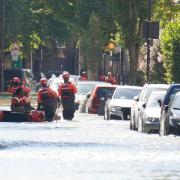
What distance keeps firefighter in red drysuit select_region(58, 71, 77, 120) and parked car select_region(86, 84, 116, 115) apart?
29.1 feet

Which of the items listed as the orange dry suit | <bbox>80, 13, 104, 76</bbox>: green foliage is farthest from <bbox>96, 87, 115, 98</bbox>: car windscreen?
<bbox>80, 13, 104, 76</bbox>: green foliage

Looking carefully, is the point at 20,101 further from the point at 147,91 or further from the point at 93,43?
the point at 93,43

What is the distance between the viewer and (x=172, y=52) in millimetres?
52688

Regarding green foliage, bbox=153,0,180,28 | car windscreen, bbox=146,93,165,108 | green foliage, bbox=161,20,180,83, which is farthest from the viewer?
green foliage, bbox=153,0,180,28

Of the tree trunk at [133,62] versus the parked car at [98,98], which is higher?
the tree trunk at [133,62]

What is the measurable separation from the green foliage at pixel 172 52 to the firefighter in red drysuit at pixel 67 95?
10.8m

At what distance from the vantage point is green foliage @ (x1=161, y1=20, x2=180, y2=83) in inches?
2066

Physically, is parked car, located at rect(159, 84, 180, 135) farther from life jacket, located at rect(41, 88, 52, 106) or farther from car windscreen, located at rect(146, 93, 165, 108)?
life jacket, located at rect(41, 88, 52, 106)

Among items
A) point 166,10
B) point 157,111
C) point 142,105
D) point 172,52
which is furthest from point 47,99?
point 166,10

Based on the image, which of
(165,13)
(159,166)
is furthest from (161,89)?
(165,13)

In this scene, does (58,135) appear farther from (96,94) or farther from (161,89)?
(96,94)

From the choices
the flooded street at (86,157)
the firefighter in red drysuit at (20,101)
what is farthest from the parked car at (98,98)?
the flooded street at (86,157)

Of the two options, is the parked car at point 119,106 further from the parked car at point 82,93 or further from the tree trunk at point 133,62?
the tree trunk at point 133,62

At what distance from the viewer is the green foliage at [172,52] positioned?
52.5 m
